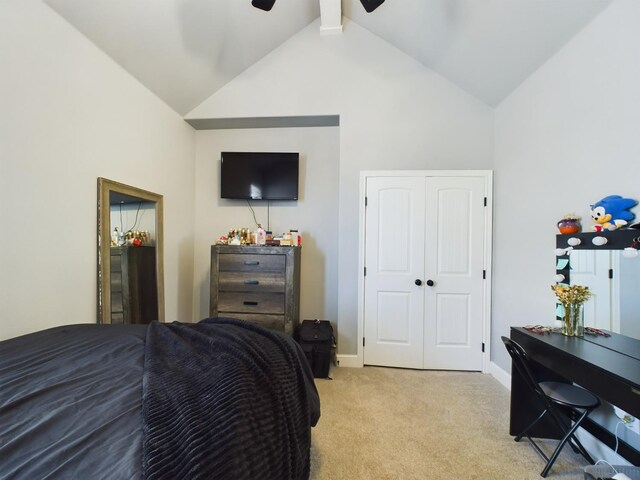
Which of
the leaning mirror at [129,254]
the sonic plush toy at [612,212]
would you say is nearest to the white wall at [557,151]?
the sonic plush toy at [612,212]

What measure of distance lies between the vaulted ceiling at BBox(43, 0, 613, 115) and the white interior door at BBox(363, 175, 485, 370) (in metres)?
1.08

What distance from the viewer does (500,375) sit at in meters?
2.46

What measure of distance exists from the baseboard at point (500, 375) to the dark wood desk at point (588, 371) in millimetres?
680

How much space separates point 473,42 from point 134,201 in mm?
3352

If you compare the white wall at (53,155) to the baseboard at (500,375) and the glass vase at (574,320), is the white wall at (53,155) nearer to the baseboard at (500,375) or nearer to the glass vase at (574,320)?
the glass vase at (574,320)

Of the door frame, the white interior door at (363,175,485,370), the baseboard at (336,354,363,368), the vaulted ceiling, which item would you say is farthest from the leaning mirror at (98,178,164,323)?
the white interior door at (363,175,485,370)

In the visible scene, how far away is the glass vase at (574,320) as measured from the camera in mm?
1569

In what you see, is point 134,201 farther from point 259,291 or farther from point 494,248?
point 494,248

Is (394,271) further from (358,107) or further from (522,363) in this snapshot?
(358,107)

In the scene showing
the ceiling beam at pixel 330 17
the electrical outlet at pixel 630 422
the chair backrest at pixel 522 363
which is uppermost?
the ceiling beam at pixel 330 17

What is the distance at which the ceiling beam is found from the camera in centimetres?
250

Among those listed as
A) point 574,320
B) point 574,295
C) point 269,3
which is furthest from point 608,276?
point 269,3

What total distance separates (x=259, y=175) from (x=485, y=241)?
2.62m

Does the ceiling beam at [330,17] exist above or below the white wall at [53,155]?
above
